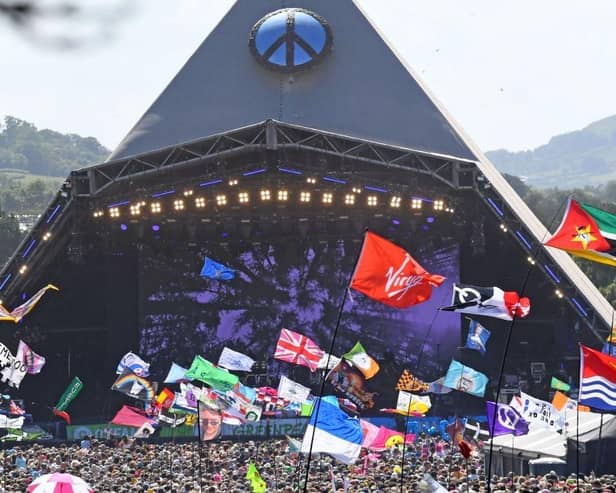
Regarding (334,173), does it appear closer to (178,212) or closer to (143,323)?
(178,212)

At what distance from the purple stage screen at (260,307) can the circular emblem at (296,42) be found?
661 centimetres

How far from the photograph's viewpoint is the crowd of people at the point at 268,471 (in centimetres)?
1680

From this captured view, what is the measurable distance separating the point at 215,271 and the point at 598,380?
22.4 metres

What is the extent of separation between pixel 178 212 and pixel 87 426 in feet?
24.4

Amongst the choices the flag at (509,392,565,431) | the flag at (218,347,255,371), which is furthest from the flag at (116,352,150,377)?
the flag at (509,392,565,431)

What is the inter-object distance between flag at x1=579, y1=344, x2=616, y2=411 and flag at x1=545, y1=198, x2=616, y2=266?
5.79 feet

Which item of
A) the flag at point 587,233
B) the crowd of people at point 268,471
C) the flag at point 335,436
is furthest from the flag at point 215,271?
the flag at point 587,233

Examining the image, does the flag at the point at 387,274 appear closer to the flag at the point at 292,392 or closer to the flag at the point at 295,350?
the flag at the point at 292,392

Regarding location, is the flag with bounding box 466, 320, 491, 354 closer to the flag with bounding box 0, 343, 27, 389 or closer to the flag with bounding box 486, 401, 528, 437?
the flag with bounding box 486, 401, 528, 437

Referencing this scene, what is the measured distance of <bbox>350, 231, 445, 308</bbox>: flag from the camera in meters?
15.2

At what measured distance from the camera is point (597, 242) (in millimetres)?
15992

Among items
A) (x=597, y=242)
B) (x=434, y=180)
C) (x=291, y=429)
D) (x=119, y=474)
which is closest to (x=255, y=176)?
(x=434, y=180)

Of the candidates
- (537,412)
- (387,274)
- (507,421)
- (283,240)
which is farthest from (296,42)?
(387,274)

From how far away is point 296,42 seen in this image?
41312 millimetres
